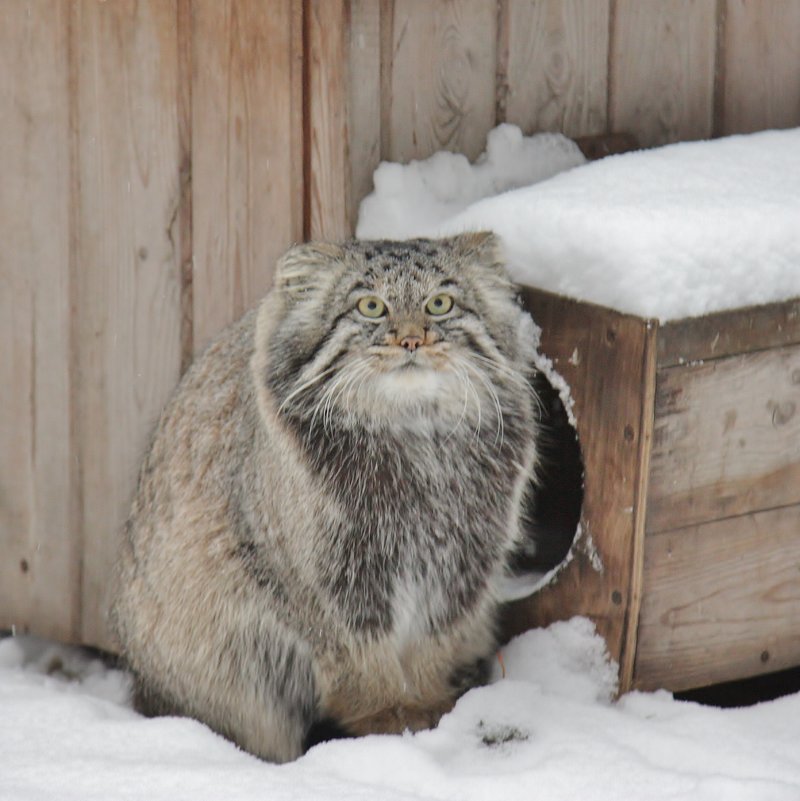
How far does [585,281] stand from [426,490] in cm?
61

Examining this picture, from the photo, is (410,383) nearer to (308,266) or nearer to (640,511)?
(308,266)

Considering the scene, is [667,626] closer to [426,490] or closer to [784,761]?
[784,761]

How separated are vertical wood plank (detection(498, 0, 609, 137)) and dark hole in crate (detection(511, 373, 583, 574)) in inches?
29.0

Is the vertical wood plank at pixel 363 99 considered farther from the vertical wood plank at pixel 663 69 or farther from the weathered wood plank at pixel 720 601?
the weathered wood plank at pixel 720 601

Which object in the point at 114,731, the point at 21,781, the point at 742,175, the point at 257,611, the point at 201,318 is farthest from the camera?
the point at 201,318

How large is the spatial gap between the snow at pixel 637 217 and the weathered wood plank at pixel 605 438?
7cm

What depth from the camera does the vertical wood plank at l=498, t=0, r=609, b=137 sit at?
4.09 m

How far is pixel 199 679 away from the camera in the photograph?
3.71m

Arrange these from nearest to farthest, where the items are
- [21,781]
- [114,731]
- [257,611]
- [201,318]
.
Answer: [21,781]
[114,731]
[257,611]
[201,318]

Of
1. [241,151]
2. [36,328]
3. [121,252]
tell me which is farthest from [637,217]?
[36,328]

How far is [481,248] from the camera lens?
11.5ft

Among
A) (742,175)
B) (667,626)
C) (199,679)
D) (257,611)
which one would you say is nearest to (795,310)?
(742,175)

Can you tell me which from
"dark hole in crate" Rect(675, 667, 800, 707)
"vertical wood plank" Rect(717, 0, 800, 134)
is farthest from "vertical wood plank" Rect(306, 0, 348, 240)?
"dark hole in crate" Rect(675, 667, 800, 707)

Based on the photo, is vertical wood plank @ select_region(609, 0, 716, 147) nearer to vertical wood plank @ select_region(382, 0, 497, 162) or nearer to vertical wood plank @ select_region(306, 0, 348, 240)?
vertical wood plank @ select_region(382, 0, 497, 162)
